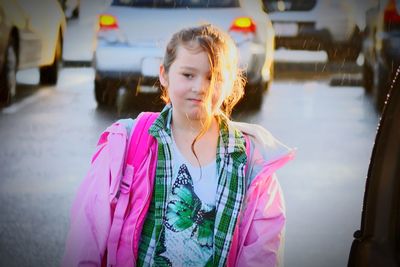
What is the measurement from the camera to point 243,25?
4906 millimetres

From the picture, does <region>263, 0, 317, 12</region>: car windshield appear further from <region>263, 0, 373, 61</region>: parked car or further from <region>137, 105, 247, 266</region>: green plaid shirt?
<region>137, 105, 247, 266</region>: green plaid shirt

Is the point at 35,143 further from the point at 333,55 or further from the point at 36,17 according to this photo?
the point at 333,55

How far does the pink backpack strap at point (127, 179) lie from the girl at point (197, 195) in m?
0.02

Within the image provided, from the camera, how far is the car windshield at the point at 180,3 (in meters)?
4.80

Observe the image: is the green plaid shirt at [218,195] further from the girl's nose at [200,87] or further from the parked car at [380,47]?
the parked car at [380,47]

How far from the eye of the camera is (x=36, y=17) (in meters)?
5.04

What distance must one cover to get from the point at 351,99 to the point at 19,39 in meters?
2.84

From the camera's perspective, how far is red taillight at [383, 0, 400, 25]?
217 inches

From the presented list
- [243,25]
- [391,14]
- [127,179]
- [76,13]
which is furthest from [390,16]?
[127,179]

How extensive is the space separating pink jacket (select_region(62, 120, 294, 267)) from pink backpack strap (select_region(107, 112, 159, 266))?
2cm

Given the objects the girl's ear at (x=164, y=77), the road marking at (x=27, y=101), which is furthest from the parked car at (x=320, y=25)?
the girl's ear at (x=164, y=77)

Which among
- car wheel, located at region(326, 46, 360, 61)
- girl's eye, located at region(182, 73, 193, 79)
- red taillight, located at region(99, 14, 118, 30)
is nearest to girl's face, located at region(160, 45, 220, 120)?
girl's eye, located at region(182, 73, 193, 79)

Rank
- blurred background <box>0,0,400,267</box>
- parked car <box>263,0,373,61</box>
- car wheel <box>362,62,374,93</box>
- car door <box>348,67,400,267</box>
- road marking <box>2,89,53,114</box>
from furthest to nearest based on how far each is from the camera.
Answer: car wheel <box>362,62,374,93</box> → parked car <box>263,0,373,61</box> → road marking <box>2,89,53,114</box> → blurred background <box>0,0,400,267</box> → car door <box>348,67,400,267</box>

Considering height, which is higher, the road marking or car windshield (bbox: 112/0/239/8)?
car windshield (bbox: 112/0/239/8)
